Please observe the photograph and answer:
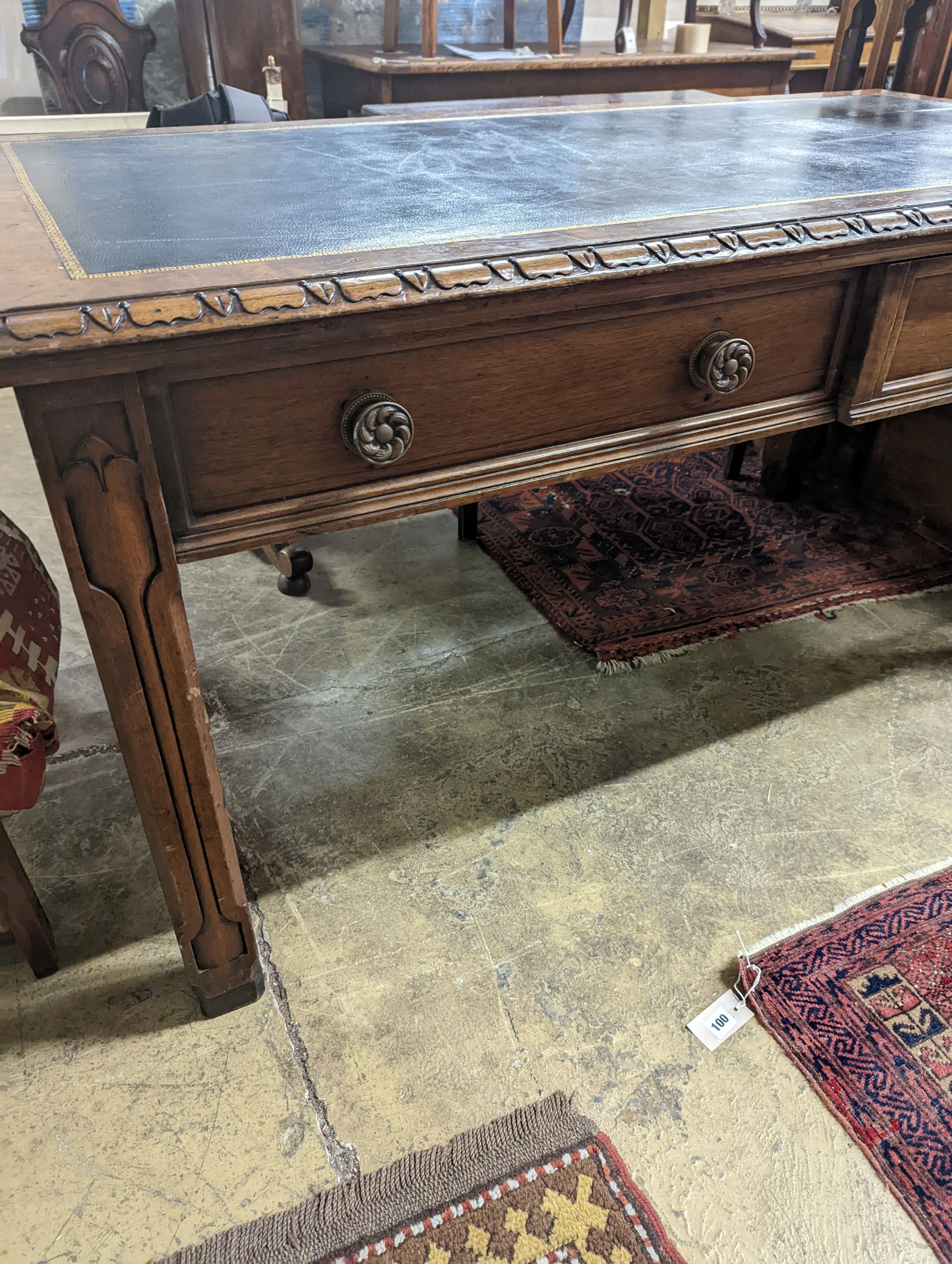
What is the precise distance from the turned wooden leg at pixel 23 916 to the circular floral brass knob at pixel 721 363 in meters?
0.98

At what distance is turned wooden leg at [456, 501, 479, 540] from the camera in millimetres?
2188

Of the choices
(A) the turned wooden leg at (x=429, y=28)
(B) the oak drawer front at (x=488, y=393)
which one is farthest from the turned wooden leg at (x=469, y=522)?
(A) the turned wooden leg at (x=429, y=28)

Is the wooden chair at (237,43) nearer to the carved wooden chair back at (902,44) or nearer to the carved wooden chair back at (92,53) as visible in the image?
the carved wooden chair back at (92,53)

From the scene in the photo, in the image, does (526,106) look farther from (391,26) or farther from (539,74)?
(391,26)

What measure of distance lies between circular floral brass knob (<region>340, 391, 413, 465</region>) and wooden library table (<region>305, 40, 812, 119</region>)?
2654 mm

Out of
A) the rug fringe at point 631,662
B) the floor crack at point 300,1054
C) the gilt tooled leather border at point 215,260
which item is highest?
the gilt tooled leather border at point 215,260

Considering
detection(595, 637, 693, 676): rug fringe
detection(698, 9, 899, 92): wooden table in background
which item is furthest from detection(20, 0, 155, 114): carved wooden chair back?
detection(595, 637, 693, 676): rug fringe

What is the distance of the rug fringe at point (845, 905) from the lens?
1.28m

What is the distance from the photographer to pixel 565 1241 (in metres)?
0.97

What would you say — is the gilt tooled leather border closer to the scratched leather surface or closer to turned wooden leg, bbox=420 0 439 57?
the scratched leather surface

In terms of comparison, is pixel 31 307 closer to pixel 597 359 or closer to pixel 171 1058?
pixel 597 359

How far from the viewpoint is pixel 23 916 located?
116cm

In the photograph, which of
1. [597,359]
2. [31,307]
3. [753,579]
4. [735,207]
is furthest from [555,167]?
[753,579]

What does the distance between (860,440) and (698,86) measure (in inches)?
88.3
